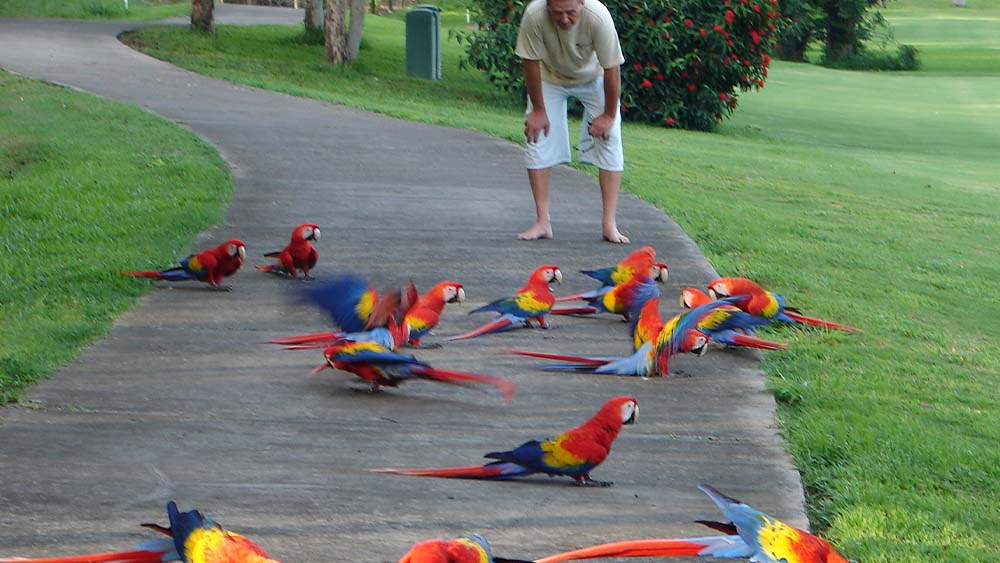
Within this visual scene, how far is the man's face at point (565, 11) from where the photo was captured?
23.7ft

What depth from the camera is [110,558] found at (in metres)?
3.20

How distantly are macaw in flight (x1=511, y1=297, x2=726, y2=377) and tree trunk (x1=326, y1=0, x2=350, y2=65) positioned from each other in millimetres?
18328

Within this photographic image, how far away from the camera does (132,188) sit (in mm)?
8984

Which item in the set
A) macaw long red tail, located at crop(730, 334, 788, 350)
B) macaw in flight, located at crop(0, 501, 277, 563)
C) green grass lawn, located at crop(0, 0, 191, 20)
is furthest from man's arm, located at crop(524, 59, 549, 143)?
green grass lawn, located at crop(0, 0, 191, 20)

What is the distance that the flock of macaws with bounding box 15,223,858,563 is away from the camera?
9.86 feet

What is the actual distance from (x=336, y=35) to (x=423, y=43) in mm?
1675

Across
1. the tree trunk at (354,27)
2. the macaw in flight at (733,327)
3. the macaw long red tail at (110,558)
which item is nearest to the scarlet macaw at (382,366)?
the macaw in flight at (733,327)

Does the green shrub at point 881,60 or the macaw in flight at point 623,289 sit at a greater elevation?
the macaw in flight at point 623,289

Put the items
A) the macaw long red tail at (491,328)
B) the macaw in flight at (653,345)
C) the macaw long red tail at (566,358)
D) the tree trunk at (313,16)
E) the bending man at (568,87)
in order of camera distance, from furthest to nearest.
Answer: the tree trunk at (313,16) < the bending man at (568,87) < the macaw long red tail at (491,328) < the macaw long red tail at (566,358) < the macaw in flight at (653,345)

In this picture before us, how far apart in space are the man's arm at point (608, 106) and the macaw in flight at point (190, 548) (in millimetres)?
5032

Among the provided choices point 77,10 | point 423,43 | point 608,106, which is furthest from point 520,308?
point 77,10

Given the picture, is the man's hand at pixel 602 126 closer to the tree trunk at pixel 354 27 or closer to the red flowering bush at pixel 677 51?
the red flowering bush at pixel 677 51

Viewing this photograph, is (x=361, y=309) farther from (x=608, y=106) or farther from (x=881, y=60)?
(x=881, y=60)

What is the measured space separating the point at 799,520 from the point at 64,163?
26.7 ft
